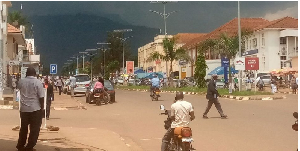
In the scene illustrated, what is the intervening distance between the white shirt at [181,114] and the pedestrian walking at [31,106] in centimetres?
257

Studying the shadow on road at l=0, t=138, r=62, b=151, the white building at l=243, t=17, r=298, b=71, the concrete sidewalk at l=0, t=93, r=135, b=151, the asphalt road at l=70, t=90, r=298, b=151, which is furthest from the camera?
the white building at l=243, t=17, r=298, b=71

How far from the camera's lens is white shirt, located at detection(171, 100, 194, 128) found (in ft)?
28.6

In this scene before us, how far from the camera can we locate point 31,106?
31.1ft

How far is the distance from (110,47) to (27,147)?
101904mm

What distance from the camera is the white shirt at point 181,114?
28.6 feet

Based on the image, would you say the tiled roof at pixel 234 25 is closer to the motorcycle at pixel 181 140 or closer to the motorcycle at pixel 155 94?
the motorcycle at pixel 155 94

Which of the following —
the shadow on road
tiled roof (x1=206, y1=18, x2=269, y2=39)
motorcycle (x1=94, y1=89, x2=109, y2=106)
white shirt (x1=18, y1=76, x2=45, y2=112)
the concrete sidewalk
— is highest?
tiled roof (x1=206, y1=18, x2=269, y2=39)

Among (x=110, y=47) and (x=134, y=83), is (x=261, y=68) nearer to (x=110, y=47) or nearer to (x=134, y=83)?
(x=134, y=83)

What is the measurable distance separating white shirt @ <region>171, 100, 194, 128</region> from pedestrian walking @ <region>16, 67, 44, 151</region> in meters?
2.57

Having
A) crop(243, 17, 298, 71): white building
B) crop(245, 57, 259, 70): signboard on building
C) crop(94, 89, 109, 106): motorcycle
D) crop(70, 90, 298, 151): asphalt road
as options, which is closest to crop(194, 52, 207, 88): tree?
crop(245, 57, 259, 70): signboard on building

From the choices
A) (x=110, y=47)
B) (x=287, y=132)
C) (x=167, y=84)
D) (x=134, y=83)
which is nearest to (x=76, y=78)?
(x=167, y=84)

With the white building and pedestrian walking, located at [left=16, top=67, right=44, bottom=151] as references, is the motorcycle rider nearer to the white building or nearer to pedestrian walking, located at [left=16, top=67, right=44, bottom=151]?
pedestrian walking, located at [left=16, top=67, right=44, bottom=151]

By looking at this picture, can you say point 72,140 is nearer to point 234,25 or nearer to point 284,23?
point 284,23

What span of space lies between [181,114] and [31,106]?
284 cm
